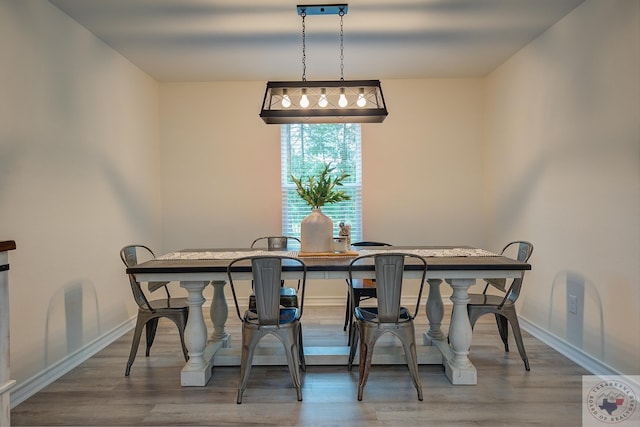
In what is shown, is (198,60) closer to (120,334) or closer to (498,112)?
(120,334)

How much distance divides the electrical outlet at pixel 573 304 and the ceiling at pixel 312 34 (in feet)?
7.04

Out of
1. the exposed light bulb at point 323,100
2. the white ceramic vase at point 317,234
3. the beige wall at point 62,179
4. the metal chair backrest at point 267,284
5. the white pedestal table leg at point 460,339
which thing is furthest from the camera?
the white ceramic vase at point 317,234

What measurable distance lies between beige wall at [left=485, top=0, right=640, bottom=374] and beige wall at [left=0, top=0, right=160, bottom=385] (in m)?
3.76

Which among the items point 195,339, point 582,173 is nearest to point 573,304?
point 582,173

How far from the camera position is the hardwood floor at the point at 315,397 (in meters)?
2.30

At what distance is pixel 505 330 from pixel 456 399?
998mm

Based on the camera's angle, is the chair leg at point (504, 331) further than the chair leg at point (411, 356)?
Yes

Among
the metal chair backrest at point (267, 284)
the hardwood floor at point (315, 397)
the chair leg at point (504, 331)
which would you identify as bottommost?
the hardwood floor at point (315, 397)

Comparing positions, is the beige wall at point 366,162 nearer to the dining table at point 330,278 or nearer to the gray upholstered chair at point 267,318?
the dining table at point 330,278

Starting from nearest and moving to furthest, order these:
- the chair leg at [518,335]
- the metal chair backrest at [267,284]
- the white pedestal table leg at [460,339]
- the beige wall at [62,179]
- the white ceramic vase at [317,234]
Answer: the metal chair backrest at [267,284] < the beige wall at [62,179] < the white pedestal table leg at [460,339] < the chair leg at [518,335] < the white ceramic vase at [317,234]

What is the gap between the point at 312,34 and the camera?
3453 millimetres

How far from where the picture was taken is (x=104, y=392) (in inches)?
105

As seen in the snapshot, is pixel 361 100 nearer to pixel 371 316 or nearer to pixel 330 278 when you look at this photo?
pixel 330 278

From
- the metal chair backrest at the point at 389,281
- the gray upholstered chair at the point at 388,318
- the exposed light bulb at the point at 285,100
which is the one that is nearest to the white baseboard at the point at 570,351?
the gray upholstered chair at the point at 388,318
